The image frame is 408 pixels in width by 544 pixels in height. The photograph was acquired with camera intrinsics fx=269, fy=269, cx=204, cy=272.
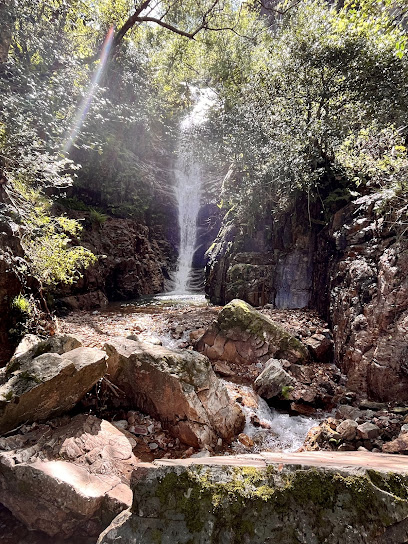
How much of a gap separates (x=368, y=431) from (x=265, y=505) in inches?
94.4

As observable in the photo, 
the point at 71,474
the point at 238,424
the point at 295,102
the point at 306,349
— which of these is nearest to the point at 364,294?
the point at 306,349

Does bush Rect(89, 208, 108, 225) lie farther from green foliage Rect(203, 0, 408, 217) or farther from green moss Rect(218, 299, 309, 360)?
green moss Rect(218, 299, 309, 360)

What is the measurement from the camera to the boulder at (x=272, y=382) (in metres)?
4.45

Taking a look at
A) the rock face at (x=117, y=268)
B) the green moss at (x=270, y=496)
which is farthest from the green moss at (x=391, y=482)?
the rock face at (x=117, y=268)

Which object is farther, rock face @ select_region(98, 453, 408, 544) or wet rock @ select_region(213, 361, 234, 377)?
wet rock @ select_region(213, 361, 234, 377)

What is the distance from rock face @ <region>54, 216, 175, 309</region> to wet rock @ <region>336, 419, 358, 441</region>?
9101 millimetres

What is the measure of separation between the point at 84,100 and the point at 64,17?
197cm

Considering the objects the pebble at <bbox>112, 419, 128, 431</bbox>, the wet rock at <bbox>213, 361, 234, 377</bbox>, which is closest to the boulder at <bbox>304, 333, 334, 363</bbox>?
the wet rock at <bbox>213, 361, 234, 377</bbox>

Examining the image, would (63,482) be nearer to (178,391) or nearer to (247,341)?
(178,391)

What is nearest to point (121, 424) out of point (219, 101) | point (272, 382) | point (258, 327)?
point (272, 382)

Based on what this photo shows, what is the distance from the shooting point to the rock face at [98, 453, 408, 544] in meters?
1.25

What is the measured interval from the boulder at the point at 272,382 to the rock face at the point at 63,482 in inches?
97.6

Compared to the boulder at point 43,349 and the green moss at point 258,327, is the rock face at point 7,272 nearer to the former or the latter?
the boulder at point 43,349

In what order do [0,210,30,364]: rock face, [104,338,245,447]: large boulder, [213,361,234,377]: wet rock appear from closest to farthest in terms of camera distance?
[104,338,245,447]: large boulder < [0,210,30,364]: rock face < [213,361,234,377]: wet rock
